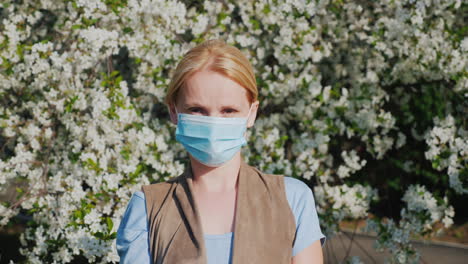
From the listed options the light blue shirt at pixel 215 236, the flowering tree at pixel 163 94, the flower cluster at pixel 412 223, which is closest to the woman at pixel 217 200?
the light blue shirt at pixel 215 236

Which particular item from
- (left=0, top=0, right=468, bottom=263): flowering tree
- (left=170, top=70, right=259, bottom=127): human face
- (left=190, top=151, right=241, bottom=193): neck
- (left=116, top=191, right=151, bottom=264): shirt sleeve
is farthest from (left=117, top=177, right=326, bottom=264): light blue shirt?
(left=0, top=0, right=468, bottom=263): flowering tree

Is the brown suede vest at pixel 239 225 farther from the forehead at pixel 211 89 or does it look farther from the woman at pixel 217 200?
the forehead at pixel 211 89

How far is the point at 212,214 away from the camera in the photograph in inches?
71.4

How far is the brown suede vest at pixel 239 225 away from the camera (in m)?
1.71

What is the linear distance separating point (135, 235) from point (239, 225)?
0.35m

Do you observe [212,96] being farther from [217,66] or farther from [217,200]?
[217,200]

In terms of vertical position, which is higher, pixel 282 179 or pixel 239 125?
pixel 239 125

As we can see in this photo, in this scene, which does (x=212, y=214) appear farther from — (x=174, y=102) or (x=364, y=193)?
(x=364, y=193)

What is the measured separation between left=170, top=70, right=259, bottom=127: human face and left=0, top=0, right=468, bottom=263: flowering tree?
1.55m

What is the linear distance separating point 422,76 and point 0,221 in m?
3.74

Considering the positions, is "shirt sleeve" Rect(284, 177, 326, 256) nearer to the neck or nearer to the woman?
the woman

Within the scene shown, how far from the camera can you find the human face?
1.77 m

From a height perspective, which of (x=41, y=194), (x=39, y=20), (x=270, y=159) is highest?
(x=39, y=20)

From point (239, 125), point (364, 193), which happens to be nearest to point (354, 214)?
point (364, 193)
